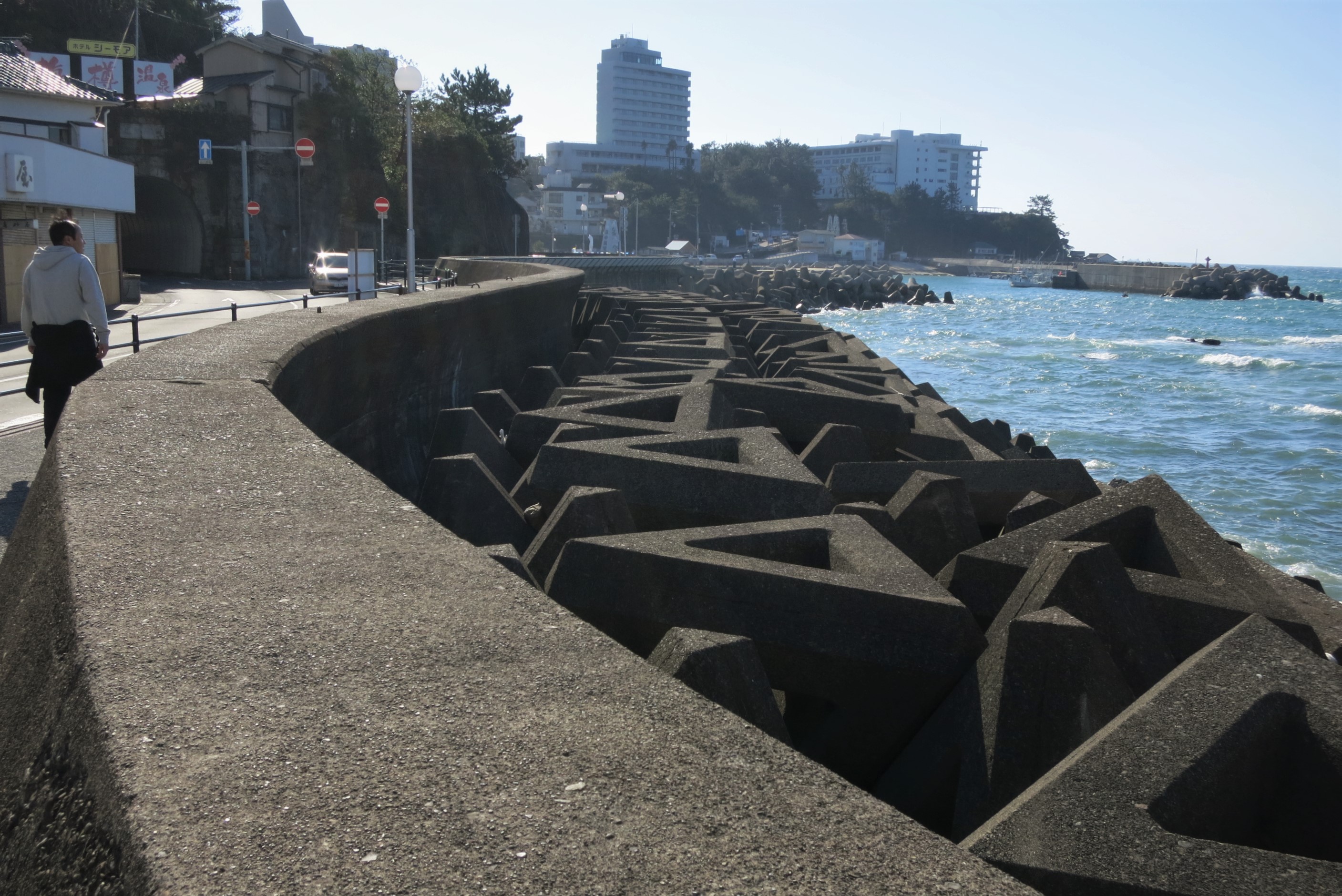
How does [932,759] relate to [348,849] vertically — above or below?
below

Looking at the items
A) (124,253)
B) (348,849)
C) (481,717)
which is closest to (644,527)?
(481,717)

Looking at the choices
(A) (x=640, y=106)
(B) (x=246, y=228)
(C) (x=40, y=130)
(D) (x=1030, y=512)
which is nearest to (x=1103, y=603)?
(D) (x=1030, y=512)

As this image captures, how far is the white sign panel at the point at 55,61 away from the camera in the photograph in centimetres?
3866

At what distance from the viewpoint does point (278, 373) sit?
168 inches

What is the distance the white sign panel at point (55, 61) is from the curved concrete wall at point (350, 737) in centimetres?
4314

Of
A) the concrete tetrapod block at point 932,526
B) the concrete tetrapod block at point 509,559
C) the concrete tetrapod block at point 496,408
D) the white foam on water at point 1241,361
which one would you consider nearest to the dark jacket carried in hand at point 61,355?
the concrete tetrapod block at point 496,408

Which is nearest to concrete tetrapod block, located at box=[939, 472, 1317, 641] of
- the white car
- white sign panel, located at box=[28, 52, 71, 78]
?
the white car

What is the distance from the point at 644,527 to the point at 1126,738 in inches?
93.6

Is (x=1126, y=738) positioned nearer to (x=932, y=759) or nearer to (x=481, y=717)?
(x=932, y=759)

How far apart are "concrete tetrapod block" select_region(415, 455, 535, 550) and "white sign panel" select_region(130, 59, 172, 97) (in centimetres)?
4217

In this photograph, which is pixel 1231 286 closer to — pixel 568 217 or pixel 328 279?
pixel 568 217

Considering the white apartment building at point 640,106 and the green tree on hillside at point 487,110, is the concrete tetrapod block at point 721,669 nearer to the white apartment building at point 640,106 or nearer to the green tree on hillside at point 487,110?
the green tree on hillside at point 487,110

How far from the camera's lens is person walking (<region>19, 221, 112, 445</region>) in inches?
231

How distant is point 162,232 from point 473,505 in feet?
144
